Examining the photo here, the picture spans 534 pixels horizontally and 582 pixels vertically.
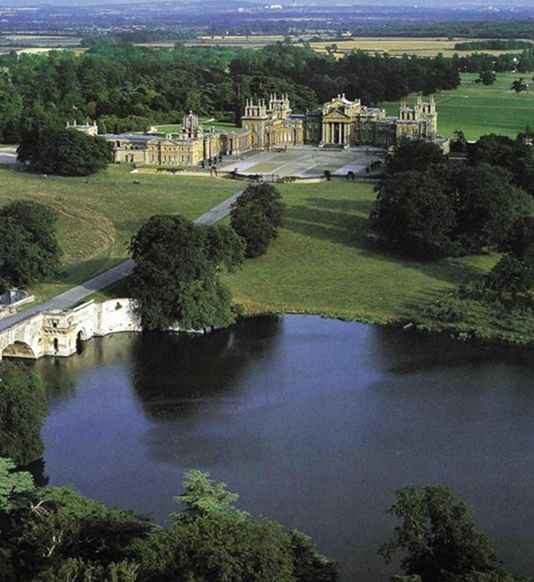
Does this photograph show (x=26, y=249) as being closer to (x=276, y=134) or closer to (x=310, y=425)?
(x=310, y=425)

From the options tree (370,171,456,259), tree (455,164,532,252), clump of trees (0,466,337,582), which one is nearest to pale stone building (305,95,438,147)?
tree (455,164,532,252)

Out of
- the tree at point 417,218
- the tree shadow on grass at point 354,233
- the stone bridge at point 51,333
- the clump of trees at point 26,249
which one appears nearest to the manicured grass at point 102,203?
the clump of trees at point 26,249

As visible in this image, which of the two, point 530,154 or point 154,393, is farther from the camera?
point 530,154

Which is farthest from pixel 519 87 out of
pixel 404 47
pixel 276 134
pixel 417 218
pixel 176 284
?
pixel 176 284

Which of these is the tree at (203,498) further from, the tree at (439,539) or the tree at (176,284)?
the tree at (176,284)

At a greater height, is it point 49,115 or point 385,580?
point 49,115

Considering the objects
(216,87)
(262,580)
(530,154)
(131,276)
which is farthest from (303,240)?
(216,87)

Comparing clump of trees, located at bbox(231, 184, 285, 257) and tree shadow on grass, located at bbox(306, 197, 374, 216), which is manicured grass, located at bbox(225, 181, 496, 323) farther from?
tree shadow on grass, located at bbox(306, 197, 374, 216)

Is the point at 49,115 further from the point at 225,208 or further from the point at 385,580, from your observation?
the point at 385,580
